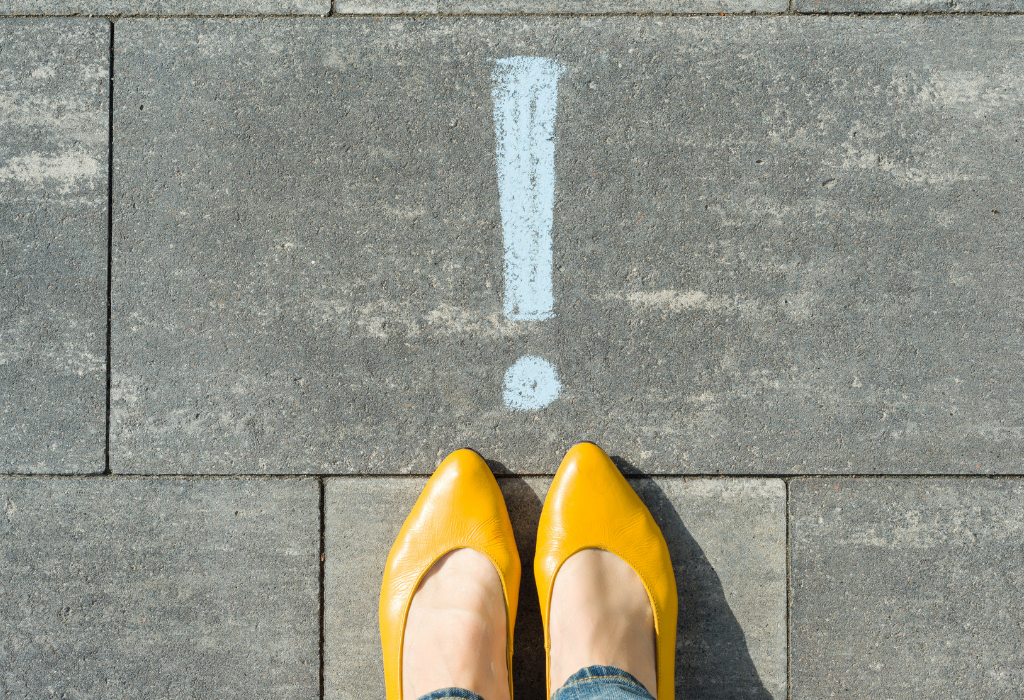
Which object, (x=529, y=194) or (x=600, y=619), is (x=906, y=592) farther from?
(x=529, y=194)

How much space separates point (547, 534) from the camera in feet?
7.44

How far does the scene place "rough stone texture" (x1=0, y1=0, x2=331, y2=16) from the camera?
91.8 inches

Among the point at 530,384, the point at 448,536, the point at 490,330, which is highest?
the point at 490,330

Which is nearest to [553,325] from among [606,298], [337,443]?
[606,298]

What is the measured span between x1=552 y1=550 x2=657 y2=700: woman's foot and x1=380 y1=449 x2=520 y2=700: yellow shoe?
0.17m

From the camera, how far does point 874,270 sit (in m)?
2.28

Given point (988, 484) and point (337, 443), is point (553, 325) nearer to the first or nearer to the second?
point (337, 443)

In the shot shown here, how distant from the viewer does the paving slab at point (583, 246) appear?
228 centimetres

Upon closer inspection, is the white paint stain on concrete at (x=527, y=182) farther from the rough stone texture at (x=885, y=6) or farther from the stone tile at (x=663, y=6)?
the rough stone texture at (x=885, y=6)

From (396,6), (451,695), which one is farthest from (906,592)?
(396,6)

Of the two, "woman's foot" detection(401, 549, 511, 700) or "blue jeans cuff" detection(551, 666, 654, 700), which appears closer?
"blue jeans cuff" detection(551, 666, 654, 700)

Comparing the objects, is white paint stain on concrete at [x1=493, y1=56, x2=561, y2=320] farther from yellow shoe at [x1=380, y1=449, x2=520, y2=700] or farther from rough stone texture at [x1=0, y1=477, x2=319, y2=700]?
rough stone texture at [x1=0, y1=477, x2=319, y2=700]

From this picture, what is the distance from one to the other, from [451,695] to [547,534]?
1.99 feet

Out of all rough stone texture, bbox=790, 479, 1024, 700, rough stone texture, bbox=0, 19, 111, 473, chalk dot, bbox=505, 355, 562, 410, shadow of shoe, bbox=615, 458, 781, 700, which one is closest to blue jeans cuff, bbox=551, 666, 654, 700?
shadow of shoe, bbox=615, 458, 781, 700
